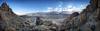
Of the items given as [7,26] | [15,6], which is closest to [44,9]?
[15,6]

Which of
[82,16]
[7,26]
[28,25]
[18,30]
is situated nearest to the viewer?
[82,16]

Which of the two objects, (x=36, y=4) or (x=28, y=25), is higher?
(x=36, y=4)

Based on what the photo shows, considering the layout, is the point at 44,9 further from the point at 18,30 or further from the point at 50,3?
the point at 18,30

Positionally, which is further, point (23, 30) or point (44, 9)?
point (44, 9)

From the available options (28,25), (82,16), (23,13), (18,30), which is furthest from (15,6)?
(82,16)

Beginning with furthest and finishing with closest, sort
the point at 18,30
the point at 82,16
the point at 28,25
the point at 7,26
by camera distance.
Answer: the point at 28,25, the point at 18,30, the point at 7,26, the point at 82,16

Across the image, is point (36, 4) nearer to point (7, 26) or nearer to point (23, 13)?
point (23, 13)
